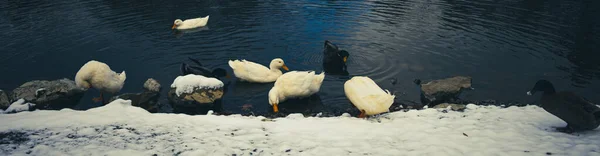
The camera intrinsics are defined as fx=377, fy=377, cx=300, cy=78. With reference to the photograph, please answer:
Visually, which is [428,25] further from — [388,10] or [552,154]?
[552,154]

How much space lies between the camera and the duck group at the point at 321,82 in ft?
24.4

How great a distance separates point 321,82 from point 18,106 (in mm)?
8409

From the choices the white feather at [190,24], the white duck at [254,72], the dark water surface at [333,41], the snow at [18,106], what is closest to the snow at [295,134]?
the snow at [18,106]

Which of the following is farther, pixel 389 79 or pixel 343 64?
pixel 343 64

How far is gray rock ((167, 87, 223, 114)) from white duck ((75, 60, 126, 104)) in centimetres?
191

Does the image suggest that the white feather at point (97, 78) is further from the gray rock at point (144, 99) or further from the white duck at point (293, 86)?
the white duck at point (293, 86)

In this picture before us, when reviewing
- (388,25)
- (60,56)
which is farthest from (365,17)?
(60,56)

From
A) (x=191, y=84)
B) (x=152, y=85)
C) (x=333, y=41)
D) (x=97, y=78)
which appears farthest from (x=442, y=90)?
(x=97, y=78)

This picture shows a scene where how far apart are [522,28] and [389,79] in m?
10.3

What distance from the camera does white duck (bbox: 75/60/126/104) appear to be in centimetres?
1073

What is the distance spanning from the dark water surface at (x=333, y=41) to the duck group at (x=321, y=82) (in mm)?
470

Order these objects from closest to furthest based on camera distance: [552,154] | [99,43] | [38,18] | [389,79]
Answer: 1. [552,154]
2. [389,79]
3. [99,43]
4. [38,18]

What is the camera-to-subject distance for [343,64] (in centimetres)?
1348

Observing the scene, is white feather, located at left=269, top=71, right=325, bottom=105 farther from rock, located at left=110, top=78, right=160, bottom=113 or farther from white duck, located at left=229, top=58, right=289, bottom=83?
rock, located at left=110, top=78, right=160, bottom=113
